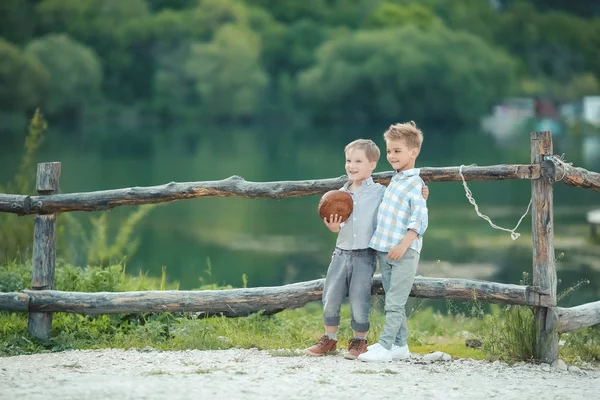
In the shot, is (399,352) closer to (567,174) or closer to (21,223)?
(567,174)

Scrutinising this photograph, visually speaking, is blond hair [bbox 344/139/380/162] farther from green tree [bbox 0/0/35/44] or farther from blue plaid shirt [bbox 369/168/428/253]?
green tree [bbox 0/0/35/44]

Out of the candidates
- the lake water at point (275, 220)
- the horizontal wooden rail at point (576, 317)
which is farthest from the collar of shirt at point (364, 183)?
the horizontal wooden rail at point (576, 317)

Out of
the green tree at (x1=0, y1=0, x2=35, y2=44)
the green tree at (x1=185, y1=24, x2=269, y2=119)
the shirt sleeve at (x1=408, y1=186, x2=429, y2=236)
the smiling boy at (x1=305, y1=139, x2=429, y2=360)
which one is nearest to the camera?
the shirt sleeve at (x1=408, y1=186, x2=429, y2=236)

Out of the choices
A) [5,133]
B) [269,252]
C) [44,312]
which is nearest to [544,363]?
[44,312]

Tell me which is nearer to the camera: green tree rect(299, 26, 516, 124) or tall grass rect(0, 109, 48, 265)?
tall grass rect(0, 109, 48, 265)

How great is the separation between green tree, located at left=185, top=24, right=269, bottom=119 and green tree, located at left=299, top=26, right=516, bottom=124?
3.98 meters

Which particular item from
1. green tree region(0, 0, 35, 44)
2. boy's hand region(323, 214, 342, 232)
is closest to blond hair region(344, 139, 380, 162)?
boy's hand region(323, 214, 342, 232)

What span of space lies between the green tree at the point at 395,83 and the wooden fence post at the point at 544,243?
6144 cm

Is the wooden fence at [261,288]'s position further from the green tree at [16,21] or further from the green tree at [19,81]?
the green tree at [16,21]

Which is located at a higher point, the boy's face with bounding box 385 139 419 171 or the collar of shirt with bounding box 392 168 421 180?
the boy's face with bounding box 385 139 419 171

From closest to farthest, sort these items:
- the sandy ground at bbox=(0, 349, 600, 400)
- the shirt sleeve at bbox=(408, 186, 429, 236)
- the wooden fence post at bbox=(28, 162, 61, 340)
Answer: the sandy ground at bbox=(0, 349, 600, 400), the shirt sleeve at bbox=(408, 186, 429, 236), the wooden fence post at bbox=(28, 162, 61, 340)

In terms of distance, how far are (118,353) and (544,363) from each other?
9.31 ft

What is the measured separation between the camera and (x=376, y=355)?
19.3ft

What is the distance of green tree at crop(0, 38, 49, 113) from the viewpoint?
188 feet
